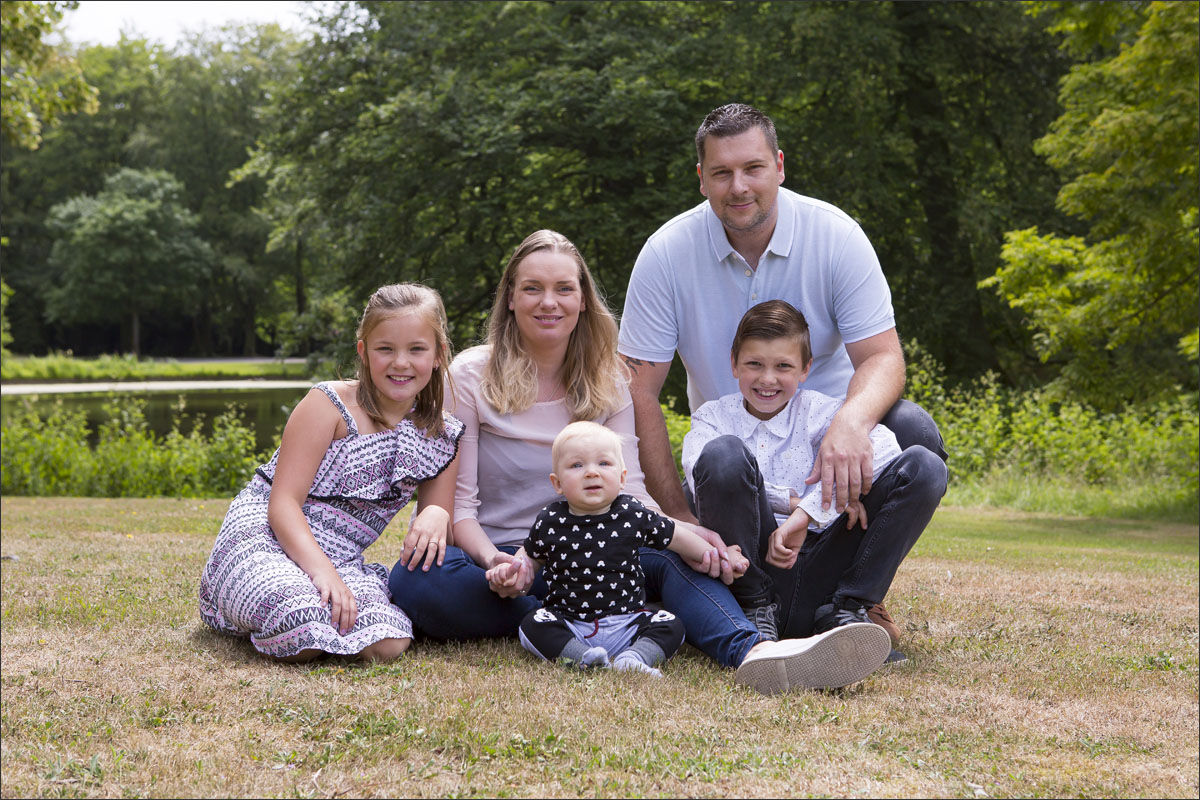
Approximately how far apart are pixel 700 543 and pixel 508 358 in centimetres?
91

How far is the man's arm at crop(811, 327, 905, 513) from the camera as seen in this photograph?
3363mm

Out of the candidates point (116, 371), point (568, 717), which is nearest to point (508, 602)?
point (568, 717)

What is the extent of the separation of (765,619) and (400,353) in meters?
1.44

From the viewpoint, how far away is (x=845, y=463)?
132 inches

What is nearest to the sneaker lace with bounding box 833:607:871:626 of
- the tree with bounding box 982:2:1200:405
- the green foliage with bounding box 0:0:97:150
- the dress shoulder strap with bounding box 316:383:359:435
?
the dress shoulder strap with bounding box 316:383:359:435

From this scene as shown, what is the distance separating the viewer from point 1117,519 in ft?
33.2

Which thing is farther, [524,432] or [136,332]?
[136,332]

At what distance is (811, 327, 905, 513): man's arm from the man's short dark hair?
0.82 m

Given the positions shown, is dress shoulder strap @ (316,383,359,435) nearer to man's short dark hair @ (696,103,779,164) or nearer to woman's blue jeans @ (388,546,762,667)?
woman's blue jeans @ (388,546,762,667)

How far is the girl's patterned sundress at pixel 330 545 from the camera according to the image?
3.28 meters

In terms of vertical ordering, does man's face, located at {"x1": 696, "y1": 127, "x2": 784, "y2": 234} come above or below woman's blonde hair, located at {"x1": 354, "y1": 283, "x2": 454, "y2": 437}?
above

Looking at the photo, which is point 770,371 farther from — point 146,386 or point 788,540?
point 146,386

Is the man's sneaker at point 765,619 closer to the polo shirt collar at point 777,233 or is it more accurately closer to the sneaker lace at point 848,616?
the sneaker lace at point 848,616

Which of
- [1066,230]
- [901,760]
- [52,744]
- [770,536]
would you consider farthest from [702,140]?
[1066,230]
